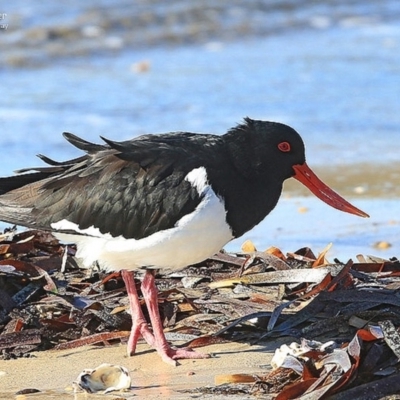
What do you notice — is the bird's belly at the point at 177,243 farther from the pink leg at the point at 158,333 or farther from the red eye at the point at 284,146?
the red eye at the point at 284,146

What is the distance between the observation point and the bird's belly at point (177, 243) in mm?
4293

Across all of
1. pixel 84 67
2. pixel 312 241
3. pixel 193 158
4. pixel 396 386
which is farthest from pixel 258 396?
pixel 84 67

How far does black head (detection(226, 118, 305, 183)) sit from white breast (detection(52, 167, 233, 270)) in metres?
0.27

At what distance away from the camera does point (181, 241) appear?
4309 mm

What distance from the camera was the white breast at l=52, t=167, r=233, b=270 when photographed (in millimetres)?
4293

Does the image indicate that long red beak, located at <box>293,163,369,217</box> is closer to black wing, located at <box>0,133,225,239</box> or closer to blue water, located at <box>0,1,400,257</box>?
black wing, located at <box>0,133,225,239</box>

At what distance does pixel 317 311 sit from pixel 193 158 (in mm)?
927

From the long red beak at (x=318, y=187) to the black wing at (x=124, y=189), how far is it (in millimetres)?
463

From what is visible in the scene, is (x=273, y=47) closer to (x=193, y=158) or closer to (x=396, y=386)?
(x=193, y=158)

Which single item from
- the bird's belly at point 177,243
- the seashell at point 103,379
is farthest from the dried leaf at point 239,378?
the bird's belly at point 177,243

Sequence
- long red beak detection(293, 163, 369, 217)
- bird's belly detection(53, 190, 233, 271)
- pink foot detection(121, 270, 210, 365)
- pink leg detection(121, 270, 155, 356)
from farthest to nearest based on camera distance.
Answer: long red beak detection(293, 163, 369, 217) → pink leg detection(121, 270, 155, 356) → pink foot detection(121, 270, 210, 365) → bird's belly detection(53, 190, 233, 271)

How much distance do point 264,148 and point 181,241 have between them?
63 centimetres

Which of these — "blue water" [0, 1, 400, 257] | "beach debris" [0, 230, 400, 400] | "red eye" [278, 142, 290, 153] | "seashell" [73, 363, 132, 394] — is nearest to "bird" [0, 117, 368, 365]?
"red eye" [278, 142, 290, 153]

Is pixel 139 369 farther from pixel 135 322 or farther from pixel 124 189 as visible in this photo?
pixel 124 189
